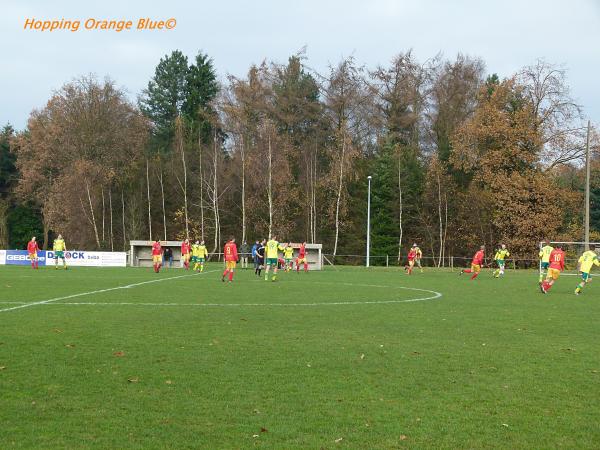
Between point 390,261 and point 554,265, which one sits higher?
point 554,265

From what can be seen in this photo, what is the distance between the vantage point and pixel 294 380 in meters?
7.98

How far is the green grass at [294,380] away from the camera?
5957 mm

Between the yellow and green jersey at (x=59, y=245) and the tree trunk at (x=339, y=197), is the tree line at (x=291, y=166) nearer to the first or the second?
the tree trunk at (x=339, y=197)

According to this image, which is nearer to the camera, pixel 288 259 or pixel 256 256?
pixel 256 256

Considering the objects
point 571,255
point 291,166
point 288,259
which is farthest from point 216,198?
point 571,255

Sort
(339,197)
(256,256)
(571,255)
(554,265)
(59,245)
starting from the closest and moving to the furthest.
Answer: (554,265), (256,256), (59,245), (571,255), (339,197)

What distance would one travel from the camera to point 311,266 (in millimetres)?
46344

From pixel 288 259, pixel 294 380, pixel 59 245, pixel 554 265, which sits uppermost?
pixel 59 245

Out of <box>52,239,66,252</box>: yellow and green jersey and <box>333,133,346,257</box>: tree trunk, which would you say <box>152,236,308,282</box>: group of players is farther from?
<box>333,133,346,257</box>: tree trunk

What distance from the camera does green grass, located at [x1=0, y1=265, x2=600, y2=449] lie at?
596 cm

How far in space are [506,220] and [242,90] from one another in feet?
85.0

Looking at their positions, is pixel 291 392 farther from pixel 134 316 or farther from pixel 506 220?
pixel 506 220

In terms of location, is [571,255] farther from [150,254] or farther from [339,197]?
[150,254]

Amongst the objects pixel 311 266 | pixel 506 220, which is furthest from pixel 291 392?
pixel 506 220
